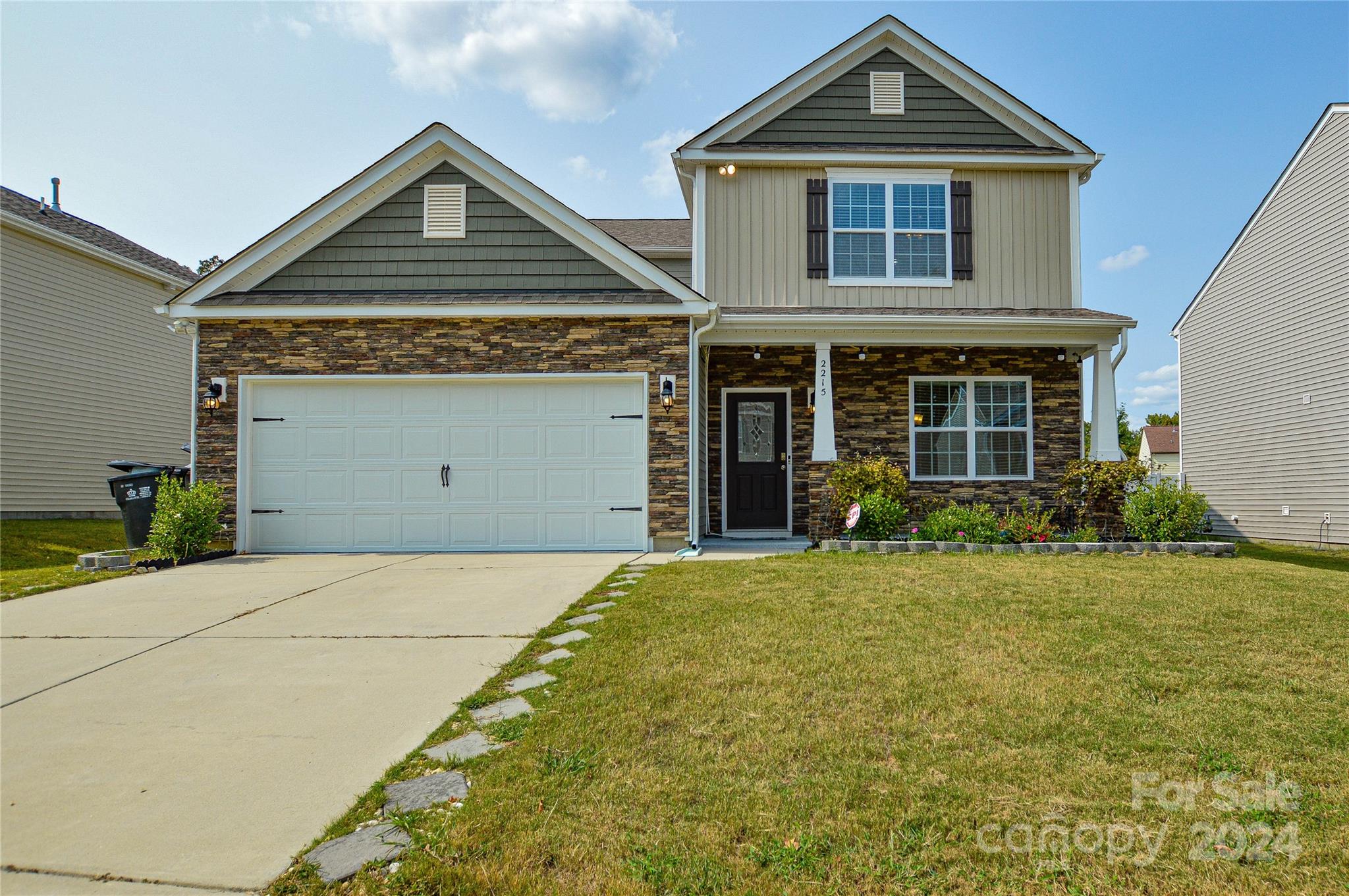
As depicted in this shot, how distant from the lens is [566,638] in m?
4.61

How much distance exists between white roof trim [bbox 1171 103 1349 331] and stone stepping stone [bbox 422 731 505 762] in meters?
16.6

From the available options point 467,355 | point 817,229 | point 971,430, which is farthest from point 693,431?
point 971,430

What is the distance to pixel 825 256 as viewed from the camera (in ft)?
35.4

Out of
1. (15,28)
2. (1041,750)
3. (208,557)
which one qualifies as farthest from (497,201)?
(1041,750)

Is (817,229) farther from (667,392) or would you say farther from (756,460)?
(667,392)

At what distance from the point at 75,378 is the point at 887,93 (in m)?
15.3

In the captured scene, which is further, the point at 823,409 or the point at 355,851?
the point at 823,409

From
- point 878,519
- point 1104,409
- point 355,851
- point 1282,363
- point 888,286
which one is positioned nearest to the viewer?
point 355,851

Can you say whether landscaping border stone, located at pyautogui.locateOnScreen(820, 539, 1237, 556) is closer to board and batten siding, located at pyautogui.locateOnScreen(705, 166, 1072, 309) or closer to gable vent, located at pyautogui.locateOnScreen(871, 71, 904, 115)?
board and batten siding, located at pyautogui.locateOnScreen(705, 166, 1072, 309)

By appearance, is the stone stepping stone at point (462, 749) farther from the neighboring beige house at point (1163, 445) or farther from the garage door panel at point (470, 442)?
the neighboring beige house at point (1163, 445)

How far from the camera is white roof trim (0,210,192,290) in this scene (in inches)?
505

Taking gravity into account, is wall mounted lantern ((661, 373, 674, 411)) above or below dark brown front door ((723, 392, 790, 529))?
above

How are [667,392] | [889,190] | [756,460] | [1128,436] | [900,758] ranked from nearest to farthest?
[900,758], [667,392], [889,190], [756,460], [1128,436]

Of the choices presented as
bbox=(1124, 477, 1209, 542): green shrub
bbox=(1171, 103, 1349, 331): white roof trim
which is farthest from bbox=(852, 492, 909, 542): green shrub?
bbox=(1171, 103, 1349, 331): white roof trim
